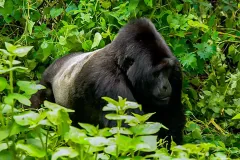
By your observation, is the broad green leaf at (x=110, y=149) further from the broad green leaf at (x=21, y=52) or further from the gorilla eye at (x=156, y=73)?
the gorilla eye at (x=156, y=73)

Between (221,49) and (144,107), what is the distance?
5.75 ft

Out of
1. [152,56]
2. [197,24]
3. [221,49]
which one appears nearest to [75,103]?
[152,56]

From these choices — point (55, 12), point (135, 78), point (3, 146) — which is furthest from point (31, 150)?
point (55, 12)

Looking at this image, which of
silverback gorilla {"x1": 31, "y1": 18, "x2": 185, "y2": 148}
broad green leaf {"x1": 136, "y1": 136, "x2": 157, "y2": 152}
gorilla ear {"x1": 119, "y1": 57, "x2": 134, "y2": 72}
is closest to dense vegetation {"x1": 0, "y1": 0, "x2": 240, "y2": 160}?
silverback gorilla {"x1": 31, "y1": 18, "x2": 185, "y2": 148}

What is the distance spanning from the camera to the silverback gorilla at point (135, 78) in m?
3.76

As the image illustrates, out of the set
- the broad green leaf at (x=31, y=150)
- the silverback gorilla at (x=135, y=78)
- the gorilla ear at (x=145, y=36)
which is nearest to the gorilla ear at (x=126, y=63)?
the silverback gorilla at (x=135, y=78)

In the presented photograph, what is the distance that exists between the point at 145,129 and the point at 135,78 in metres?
1.93

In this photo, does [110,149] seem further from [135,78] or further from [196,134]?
[196,134]

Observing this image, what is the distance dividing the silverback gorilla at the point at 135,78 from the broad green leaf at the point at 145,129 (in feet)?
5.79

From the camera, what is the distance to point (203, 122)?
482 centimetres

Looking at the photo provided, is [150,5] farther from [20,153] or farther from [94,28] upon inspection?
[20,153]

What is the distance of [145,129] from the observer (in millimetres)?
1875

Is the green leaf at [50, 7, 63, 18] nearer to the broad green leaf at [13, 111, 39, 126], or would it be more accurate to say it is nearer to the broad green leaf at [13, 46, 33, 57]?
the broad green leaf at [13, 46, 33, 57]

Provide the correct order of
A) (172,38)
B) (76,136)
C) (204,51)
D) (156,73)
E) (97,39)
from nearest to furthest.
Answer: (76,136)
(156,73)
(97,39)
(204,51)
(172,38)
